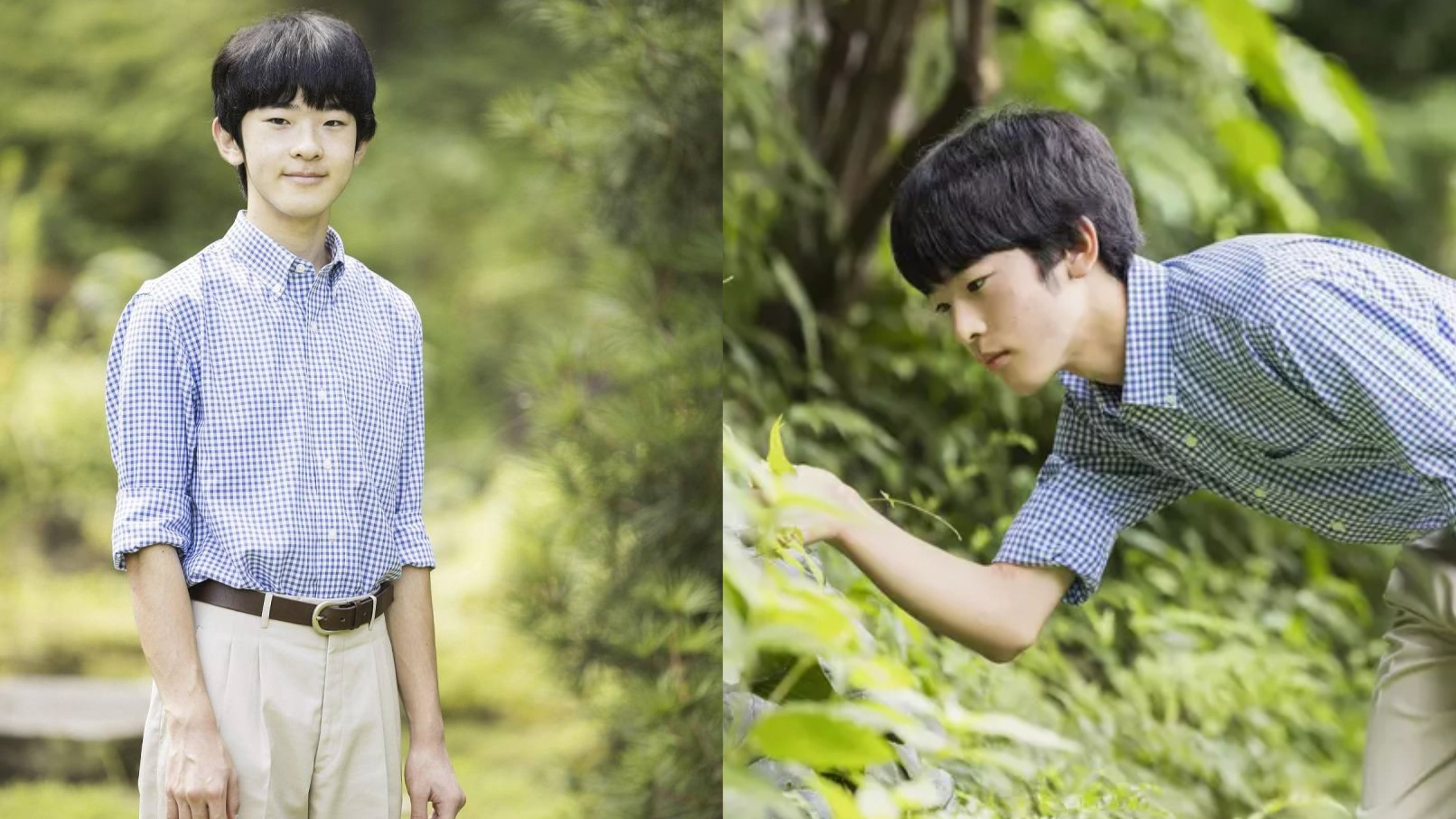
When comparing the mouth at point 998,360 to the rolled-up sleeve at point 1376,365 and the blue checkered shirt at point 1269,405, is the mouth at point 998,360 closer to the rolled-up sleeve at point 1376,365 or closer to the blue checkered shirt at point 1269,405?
the blue checkered shirt at point 1269,405

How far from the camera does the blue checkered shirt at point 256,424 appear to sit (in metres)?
1.19

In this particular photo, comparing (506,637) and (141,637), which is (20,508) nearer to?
(506,637)

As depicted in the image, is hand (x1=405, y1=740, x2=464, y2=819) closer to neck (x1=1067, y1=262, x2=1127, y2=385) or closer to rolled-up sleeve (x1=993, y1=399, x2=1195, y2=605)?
rolled-up sleeve (x1=993, y1=399, x2=1195, y2=605)

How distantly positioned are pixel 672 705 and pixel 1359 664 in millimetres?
1605

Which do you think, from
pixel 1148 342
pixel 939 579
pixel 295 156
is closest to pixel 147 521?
pixel 295 156

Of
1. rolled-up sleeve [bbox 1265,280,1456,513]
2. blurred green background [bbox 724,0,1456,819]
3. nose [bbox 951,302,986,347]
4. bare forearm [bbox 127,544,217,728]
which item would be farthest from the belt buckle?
rolled-up sleeve [bbox 1265,280,1456,513]

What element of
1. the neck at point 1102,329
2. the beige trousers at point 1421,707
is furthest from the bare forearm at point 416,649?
the beige trousers at point 1421,707

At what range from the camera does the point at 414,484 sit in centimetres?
134

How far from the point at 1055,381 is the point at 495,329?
2.25m

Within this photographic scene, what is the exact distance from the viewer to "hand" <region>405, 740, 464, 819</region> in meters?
1.35

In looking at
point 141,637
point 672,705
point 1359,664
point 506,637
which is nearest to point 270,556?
point 141,637

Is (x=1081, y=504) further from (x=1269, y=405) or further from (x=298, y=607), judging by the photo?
(x=298, y=607)

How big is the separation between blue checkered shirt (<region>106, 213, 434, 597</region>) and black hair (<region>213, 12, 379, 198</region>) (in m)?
0.12

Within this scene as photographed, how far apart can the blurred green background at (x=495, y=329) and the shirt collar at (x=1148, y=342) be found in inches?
34.2
